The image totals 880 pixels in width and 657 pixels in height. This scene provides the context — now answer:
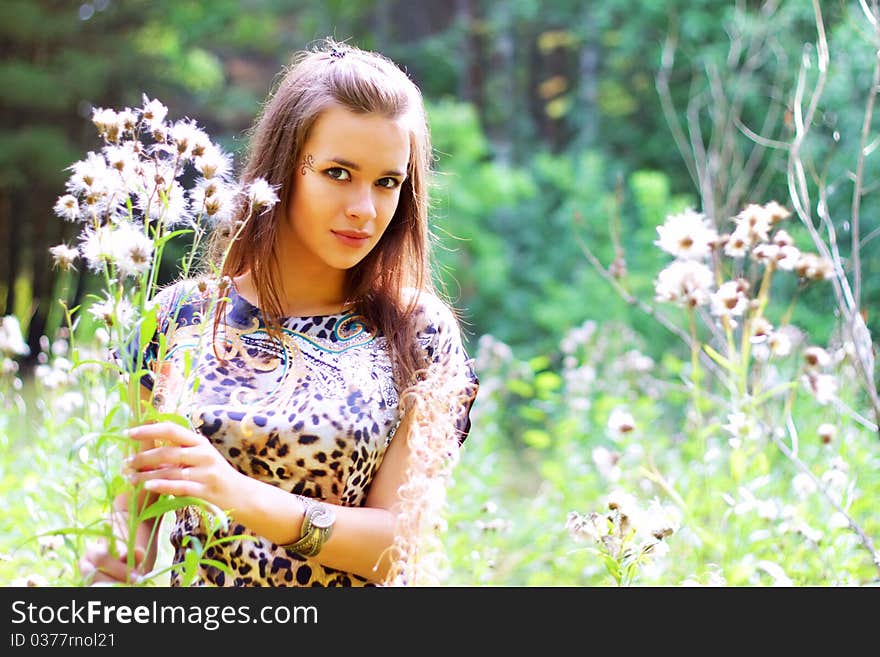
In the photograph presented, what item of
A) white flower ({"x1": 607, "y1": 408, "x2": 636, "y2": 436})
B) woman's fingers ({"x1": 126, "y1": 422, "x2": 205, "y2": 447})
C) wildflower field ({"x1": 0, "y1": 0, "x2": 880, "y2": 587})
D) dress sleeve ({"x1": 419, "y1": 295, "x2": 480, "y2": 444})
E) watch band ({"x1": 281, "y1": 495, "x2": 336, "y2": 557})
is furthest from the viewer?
white flower ({"x1": 607, "y1": 408, "x2": 636, "y2": 436})

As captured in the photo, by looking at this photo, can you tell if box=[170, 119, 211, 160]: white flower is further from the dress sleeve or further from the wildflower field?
the dress sleeve

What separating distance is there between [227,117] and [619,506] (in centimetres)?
741

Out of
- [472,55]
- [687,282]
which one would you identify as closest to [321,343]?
[687,282]

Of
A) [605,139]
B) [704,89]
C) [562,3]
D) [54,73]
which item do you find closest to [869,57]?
[704,89]

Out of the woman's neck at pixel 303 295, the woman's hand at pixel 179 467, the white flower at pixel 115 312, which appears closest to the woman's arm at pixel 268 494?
the woman's hand at pixel 179 467

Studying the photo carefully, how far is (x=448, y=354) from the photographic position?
4.48 ft

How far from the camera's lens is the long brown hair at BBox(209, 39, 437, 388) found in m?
1.30

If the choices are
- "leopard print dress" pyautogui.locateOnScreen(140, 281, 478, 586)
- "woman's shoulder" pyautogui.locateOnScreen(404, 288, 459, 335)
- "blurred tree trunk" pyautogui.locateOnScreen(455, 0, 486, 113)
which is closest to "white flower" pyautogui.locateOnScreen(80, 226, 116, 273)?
"leopard print dress" pyautogui.locateOnScreen(140, 281, 478, 586)

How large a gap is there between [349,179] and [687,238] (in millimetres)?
445

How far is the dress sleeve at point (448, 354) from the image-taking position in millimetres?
1255

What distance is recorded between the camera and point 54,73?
746cm

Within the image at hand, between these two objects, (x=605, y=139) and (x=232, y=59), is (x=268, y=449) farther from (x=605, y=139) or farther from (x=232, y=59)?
(x=232, y=59)

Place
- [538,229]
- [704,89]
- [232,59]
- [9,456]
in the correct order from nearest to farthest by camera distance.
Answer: [9,456] → [704,89] → [538,229] → [232,59]
